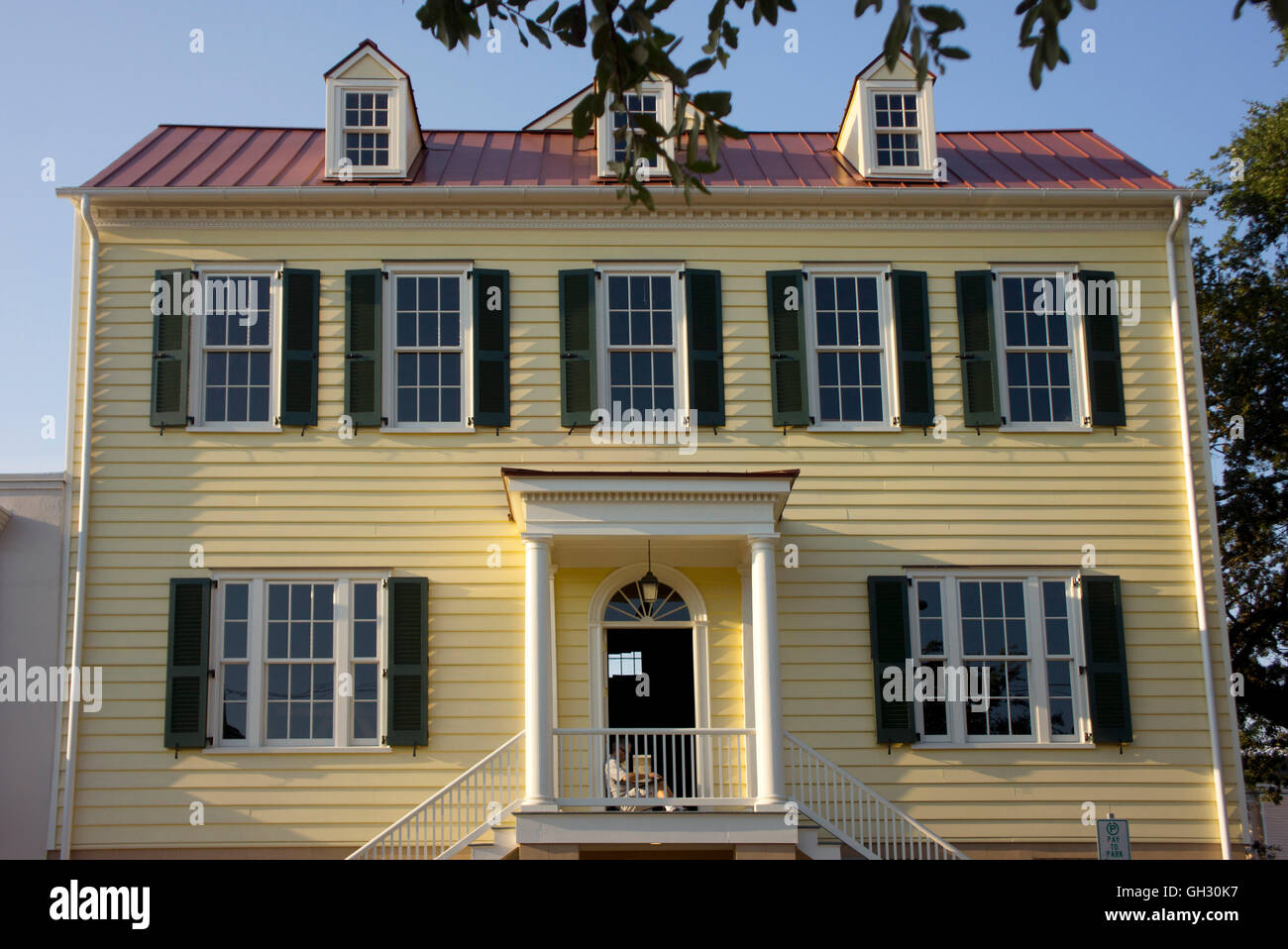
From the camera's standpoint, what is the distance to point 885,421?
14711mm

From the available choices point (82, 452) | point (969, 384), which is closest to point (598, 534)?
point (969, 384)

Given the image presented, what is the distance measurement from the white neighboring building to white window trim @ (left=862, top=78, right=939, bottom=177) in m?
10.00

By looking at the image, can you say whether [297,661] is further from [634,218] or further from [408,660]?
[634,218]

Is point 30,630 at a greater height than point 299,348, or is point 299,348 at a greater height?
point 299,348

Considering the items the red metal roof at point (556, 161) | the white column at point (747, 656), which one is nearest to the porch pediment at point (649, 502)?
the white column at point (747, 656)

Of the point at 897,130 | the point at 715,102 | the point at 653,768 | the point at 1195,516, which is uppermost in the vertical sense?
the point at 897,130

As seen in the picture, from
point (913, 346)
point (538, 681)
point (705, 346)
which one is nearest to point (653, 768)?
point (538, 681)

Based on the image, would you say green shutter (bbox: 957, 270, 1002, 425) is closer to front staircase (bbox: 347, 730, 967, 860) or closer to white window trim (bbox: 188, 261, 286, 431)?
front staircase (bbox: 347, 730, 967, 860)

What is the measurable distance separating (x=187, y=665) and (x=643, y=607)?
4848 mm

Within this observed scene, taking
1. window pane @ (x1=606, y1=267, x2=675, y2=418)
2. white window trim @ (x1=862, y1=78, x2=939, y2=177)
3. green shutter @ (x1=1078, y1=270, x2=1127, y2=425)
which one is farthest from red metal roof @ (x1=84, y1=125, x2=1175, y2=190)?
window pane @ (x1=606, y1=267, x2=675, y2=418)

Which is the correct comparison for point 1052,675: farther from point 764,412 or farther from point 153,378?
point 153,378

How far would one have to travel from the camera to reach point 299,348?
1451 cm

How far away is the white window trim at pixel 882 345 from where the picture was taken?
14.7 meters

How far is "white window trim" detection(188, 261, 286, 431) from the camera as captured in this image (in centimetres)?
1437
